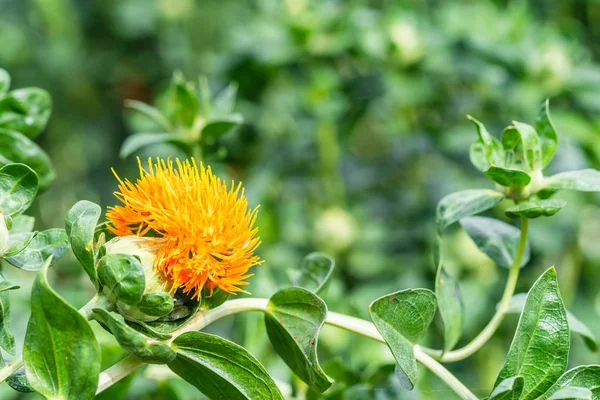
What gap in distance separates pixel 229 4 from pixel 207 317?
5.54 ft

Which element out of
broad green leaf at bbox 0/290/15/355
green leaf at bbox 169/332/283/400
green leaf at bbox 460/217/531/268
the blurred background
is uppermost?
broad green leaf at bbox 0/290/15/355

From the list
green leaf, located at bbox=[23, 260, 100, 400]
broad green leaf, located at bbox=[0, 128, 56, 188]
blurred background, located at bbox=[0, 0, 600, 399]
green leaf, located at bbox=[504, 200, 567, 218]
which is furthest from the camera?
blurred background, located at bbox=[0, 0, 600, 399]

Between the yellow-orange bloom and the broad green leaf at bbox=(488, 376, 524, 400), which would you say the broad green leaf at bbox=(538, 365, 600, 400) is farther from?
the yellow-orange bloom

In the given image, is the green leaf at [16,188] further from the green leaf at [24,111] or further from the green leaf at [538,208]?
the green leaf at [538,208]

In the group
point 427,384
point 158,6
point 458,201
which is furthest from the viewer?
point 158,6

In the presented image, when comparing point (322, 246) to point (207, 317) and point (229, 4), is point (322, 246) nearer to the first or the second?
point (207, 317)

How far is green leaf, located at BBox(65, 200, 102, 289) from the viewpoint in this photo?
490mm

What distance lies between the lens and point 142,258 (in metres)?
0.49

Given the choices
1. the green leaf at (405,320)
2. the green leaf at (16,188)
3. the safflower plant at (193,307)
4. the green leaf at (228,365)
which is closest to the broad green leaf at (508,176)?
the safflower plant at (193,307)

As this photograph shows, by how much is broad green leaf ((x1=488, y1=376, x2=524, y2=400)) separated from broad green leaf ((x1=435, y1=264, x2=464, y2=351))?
10cm

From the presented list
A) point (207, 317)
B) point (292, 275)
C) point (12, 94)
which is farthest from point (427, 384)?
point (12, 94)

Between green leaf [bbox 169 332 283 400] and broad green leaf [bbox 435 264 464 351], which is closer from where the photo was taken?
green leaf [bbox 169 332 283 400]

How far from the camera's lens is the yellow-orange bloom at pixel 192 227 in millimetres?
495

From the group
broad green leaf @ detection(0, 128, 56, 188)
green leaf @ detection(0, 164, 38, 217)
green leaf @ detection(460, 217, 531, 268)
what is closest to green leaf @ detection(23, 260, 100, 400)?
green leaf @ detection(0, 164, 38, 217)
